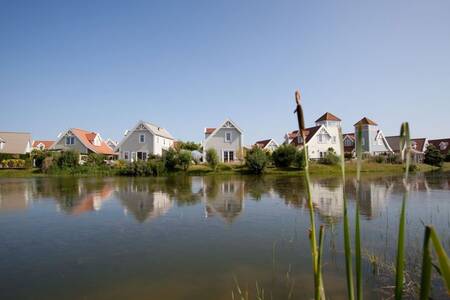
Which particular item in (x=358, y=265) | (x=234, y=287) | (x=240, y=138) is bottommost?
(x=234, y=287)

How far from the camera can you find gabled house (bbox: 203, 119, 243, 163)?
4234cm

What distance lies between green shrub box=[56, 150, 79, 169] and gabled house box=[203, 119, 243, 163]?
679 inches

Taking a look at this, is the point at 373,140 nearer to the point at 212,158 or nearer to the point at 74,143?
the point at 212,158

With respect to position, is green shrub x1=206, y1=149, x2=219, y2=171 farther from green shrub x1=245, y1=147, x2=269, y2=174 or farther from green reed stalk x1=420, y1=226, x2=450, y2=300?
green reed stalk x1=420, y1=226, x2=450, y2=300

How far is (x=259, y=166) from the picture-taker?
112 feet

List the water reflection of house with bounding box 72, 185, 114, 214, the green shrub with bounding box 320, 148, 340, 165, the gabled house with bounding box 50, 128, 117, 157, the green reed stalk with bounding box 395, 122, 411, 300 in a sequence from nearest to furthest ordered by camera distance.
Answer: the green reed stalk with bounding box 395, 122, 411, 300
the water reflection of house with bounding box 72, 185, 114, 214
the green shrub with bounding box 320, 148, 340, 165
the gabled house with bounding box 50, 128, 117, 157

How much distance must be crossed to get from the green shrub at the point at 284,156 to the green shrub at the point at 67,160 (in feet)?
83.7

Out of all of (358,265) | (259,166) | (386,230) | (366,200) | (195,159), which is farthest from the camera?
(195,159)

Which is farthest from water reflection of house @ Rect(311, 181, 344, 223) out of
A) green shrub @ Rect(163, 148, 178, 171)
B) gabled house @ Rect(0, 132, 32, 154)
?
gabled house @ Rect(0, 132, 32, 154)

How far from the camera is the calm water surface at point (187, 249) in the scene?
5.34m

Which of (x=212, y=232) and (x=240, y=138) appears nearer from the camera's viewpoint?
(x=212, y=232)

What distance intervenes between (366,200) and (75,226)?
12.8 metres

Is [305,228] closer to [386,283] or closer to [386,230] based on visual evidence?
[386,230]

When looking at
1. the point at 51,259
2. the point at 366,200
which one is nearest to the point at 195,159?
the point at 366,200
